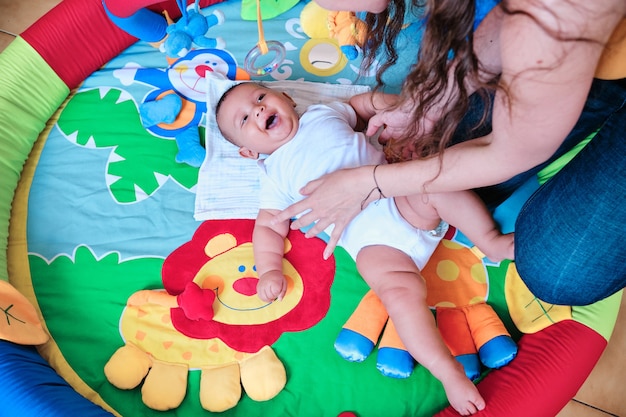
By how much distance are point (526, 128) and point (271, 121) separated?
641 millimetres

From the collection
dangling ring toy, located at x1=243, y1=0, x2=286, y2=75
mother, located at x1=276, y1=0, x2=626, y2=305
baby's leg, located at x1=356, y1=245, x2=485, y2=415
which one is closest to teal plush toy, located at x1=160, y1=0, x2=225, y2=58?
dangling ring toy, located at x1=243, y1=0, x2=286, y2=75

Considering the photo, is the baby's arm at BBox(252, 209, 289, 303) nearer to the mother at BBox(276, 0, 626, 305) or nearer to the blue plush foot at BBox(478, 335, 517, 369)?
the mother at BBox(276, 0, 626, 305)

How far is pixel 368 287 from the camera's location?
114cm

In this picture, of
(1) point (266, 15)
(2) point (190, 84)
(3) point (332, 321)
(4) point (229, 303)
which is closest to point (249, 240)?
(4) point (229, 303)

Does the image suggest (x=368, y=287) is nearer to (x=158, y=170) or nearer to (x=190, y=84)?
(x=158, y=170)

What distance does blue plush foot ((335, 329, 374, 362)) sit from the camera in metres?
1.04

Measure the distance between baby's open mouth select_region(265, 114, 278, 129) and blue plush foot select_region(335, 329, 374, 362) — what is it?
0.46 m

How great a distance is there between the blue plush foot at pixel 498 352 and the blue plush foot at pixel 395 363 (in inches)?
5.5

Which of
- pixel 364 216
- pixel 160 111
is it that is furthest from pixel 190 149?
pixel 364 216

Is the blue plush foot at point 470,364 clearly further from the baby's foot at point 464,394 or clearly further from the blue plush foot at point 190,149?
the blue plush foot at point 190,149

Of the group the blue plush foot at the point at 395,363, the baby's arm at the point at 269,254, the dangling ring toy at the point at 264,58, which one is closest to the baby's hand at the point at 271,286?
the baby's arm at the point at 269,254

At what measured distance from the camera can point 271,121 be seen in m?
1.20

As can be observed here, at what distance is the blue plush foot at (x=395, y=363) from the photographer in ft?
3.36

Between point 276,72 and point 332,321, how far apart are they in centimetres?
68
